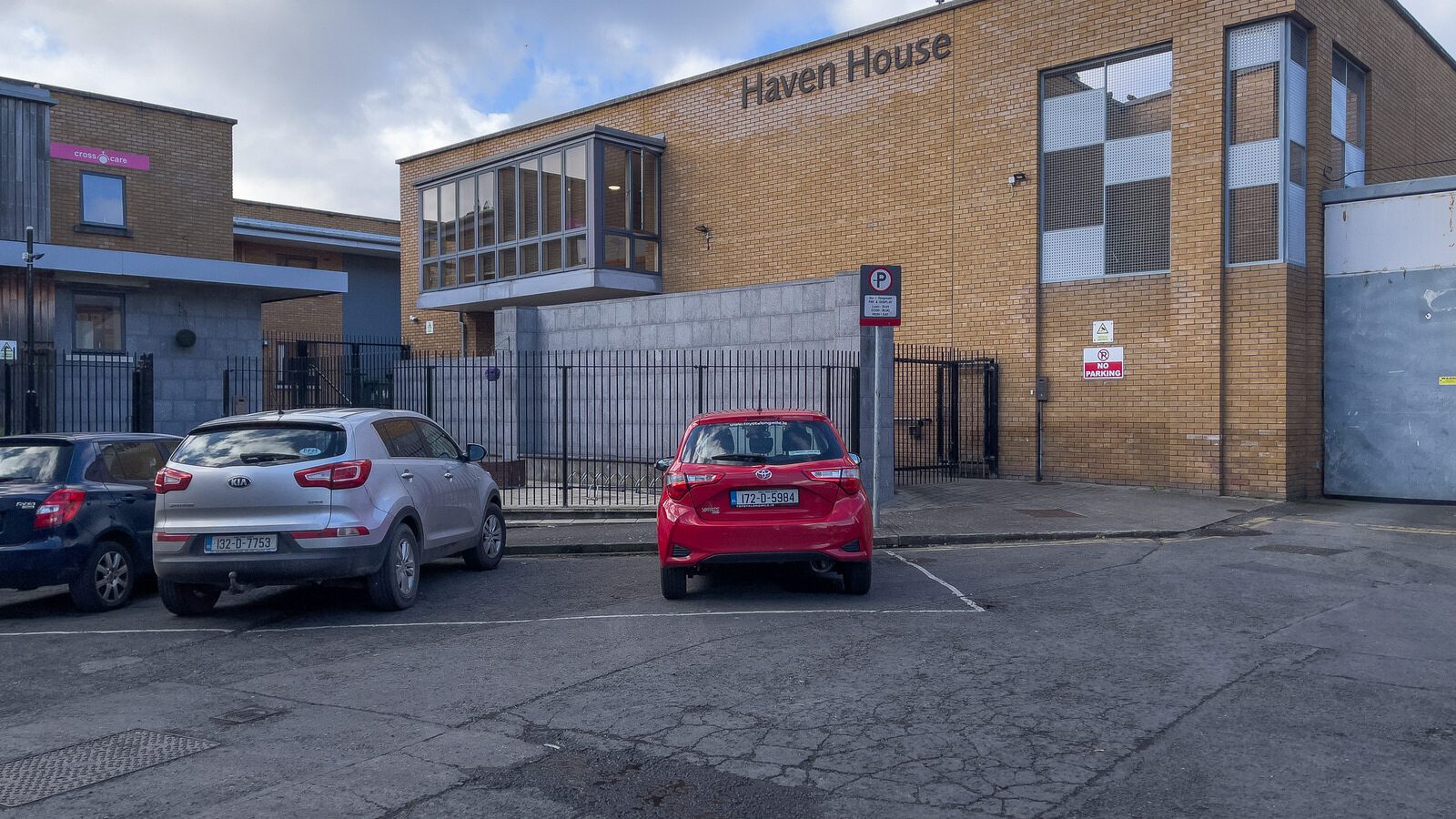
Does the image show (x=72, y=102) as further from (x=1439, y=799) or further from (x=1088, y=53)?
(x=1439, y=799)

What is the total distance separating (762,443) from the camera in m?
8.76

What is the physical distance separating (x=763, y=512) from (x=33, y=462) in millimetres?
5768

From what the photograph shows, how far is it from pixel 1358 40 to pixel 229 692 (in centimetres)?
1921

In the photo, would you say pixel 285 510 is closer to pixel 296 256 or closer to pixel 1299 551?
pixel 1299 551

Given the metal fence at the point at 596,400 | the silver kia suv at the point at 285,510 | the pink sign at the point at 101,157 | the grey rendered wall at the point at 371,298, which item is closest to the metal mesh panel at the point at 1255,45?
the metal fence at the point at 596,400

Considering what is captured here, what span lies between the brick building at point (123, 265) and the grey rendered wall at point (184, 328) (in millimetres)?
22

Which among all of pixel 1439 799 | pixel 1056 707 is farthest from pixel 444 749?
pixel 1439 799

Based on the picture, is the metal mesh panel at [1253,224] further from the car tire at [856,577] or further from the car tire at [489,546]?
the car tire at [489,546]

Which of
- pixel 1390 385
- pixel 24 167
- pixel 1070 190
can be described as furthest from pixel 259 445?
pixel 24 167

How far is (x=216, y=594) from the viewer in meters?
8.70

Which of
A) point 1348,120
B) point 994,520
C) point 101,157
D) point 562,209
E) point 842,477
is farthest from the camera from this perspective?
point 101,157

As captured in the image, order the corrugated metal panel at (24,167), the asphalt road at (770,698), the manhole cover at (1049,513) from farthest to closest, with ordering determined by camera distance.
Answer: the corrugated metal panel at (24,167)
the manhole cover at (1049,513)
the asphalt road at (770,698)

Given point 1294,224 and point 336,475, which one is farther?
point 1294,224

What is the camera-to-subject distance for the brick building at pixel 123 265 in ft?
57.1
